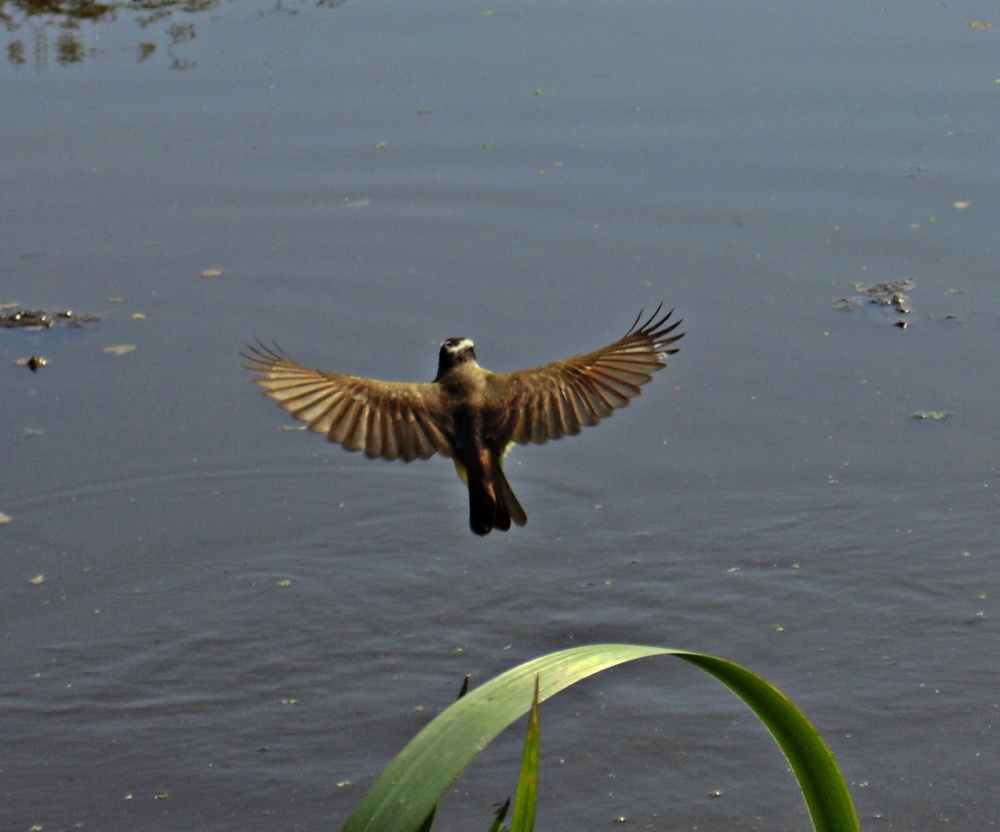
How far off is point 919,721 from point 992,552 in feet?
4.24

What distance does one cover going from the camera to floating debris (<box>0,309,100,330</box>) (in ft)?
28.9

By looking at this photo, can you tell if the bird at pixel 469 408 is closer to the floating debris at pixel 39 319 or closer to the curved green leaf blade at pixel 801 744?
the curved green leaf blade at pixel 801 744

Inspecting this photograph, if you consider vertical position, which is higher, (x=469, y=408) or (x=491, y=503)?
(x=469, y=408)

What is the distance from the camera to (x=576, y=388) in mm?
5699

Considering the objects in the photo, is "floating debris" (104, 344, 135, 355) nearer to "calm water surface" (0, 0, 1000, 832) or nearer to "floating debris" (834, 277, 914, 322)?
"calm water surface" (0, 0, 1000, 832)

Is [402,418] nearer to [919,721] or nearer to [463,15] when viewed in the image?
[919,721]

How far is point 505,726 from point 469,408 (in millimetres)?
3389

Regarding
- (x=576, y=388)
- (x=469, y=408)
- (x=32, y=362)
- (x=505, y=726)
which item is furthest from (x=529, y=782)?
(x=32, y=362)

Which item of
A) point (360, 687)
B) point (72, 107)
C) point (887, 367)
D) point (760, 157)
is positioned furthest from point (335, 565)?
point (72, 107)

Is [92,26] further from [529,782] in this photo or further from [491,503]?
[529,782]

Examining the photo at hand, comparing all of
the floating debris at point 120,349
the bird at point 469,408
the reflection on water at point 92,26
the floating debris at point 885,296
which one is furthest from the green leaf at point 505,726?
the reflection on water at point 92,26

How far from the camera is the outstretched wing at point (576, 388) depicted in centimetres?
555

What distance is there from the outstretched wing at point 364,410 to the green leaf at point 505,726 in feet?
10.7

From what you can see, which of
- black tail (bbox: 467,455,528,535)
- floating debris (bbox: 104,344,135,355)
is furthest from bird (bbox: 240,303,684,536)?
floating debris (bbox: 104,344,135,355)
